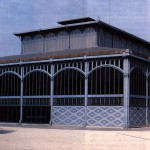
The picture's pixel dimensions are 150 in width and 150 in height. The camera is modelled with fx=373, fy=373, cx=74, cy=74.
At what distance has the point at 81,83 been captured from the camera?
4094 centimetres

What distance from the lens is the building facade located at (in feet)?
128

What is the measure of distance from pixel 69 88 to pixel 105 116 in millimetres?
5288

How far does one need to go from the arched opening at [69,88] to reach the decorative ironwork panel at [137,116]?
5542 millimetres

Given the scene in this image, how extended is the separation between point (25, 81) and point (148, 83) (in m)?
14.7

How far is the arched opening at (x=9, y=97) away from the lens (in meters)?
46.1

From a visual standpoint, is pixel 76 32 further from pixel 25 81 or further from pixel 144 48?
pixel 144 48

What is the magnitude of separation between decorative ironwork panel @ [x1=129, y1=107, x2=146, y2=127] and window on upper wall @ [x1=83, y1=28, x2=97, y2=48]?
1115 cm

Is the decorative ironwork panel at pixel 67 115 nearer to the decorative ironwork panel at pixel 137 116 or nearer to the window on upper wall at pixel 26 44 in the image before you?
the decorative ironwork panel at pixel 137 116

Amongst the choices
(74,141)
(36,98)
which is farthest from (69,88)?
(74,141)

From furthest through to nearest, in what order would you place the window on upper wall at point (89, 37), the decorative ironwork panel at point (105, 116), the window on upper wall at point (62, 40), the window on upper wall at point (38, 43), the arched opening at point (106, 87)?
the window on upper wall at point (38, 43), the window on upper wall at point (62, 40), the window on upper wall at point (89, 37), the arched opening at point (106, 87), the decorative ironwork panel at point (105, 116)

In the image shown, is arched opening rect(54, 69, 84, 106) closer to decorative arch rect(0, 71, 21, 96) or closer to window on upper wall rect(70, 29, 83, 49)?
decorative arch rect(0, 71, 21, 96)

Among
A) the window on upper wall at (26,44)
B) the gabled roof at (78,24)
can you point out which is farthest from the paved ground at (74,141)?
the window on upper wall at (26,44)

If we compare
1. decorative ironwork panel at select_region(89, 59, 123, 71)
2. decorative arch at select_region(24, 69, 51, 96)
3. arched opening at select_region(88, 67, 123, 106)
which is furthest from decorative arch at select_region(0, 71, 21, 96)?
arched opening at select_region(88, 67, 123, 106)

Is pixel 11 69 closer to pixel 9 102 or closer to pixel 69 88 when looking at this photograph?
pixel 9 102
